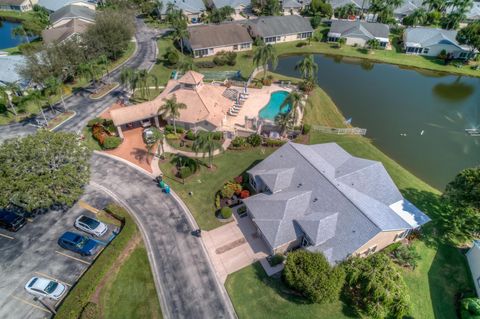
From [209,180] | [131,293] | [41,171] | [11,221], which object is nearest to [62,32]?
[41,171]

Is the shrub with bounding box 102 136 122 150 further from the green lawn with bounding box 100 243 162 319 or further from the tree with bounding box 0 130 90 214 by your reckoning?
the green lawn with bounding box 100 243 162 319

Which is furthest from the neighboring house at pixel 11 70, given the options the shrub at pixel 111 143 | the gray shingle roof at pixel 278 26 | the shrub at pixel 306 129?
the gray shingle roof at pixel 278 26

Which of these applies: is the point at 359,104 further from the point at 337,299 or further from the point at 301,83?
the point at 337,299

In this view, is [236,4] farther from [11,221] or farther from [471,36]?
[11,221]

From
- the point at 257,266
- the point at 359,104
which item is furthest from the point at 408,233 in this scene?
the point at 359,104

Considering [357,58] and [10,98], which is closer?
[10,98]

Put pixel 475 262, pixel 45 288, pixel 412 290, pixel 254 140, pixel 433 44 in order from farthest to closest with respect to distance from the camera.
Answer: pixel 433 44 < pixel 254 140 < pixel 475 262 < pixel 412 290 < pixel 45 288

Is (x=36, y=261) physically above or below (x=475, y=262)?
above
